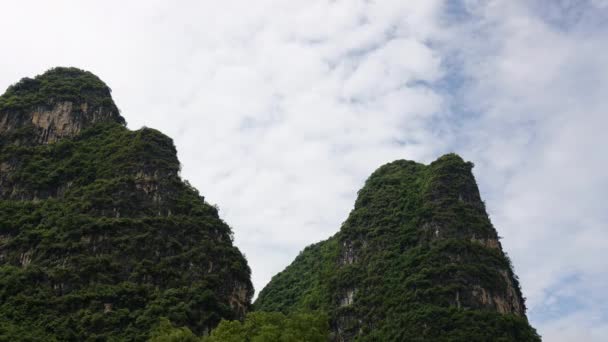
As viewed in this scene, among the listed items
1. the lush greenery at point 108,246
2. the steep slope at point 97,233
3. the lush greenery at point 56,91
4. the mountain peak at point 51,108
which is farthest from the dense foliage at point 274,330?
the lush greenery at point 56,91

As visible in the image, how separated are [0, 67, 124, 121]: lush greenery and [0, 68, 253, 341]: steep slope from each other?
145mm

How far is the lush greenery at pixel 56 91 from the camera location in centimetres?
6550

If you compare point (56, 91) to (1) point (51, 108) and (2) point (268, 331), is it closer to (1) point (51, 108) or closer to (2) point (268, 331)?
(1) point (51, 108)

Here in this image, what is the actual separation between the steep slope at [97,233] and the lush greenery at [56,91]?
145 millimetres

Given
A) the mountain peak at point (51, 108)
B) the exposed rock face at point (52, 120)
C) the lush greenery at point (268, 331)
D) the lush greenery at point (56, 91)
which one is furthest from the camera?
the lush greenery at point (56, 91)

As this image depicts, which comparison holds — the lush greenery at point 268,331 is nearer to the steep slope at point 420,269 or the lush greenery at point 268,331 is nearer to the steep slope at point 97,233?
the steep slope at point 97,233

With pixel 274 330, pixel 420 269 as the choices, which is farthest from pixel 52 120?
pixel 274 330

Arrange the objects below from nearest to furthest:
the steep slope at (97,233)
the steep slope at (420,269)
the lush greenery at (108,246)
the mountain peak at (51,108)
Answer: the lush greenery at (108,246), the steep slope at (97,233), the steep slope at (420,269), the mountain peak at (51,108)

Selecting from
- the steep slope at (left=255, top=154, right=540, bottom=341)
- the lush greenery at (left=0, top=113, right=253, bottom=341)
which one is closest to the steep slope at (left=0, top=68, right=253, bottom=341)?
the lush greenery at (left=0, top=113, right=253, bottom=341)

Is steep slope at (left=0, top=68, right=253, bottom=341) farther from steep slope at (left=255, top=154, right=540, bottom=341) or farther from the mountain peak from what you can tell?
steep slope at (left=255, top=154, right=540, bottom=341)

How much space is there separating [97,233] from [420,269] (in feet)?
98.9

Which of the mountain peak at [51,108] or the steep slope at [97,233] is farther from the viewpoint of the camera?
the mountain peak at [51,108]

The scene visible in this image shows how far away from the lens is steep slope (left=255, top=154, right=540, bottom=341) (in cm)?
5912

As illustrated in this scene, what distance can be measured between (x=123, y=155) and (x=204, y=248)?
12.6 meters
